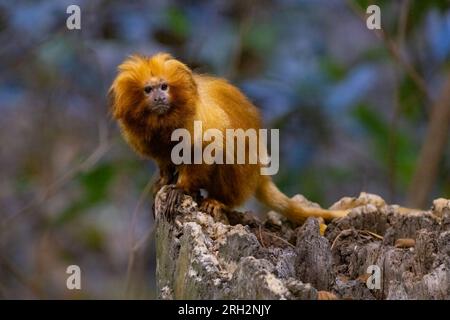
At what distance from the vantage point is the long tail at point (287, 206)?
171 inches

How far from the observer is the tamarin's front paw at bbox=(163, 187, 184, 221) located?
364 cm

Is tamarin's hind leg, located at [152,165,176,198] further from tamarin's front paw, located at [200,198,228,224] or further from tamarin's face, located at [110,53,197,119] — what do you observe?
tamarin's face, located at [110,53,197,119]

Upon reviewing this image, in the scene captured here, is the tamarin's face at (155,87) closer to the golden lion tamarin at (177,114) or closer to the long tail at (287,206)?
the golden lion tamarin at (177,114)

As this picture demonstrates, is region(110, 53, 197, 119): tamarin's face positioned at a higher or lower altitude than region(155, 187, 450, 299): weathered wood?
higher

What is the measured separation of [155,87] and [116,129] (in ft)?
7.50

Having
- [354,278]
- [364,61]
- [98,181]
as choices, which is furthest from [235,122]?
[364,61]

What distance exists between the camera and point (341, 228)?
395 cm

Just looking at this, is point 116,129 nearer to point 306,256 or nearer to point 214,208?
→ point 214,208

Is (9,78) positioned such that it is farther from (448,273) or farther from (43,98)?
(448,273)

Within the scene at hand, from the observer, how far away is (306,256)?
3287 mm

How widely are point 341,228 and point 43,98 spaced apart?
3953 mm

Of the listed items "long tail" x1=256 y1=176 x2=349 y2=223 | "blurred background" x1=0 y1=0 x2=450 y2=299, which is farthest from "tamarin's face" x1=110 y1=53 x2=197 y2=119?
"blurred background" x1=0 y1=0 x2=450 y2=299

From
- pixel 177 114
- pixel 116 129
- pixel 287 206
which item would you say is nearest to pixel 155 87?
pixel 177 114
